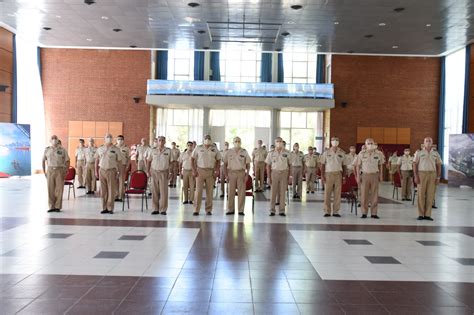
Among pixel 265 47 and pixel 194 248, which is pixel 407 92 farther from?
pixel 194 248

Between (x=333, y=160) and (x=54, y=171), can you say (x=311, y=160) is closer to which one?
(x=333, y=160)

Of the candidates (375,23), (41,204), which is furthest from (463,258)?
(375,23)

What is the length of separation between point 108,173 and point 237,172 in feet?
8.62

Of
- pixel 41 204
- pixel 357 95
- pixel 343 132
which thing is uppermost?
pixel 357 95

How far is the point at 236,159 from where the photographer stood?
377 inches

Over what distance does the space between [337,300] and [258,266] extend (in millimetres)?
1327

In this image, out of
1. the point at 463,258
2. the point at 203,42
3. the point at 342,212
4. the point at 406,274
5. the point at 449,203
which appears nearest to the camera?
the point at 406,274

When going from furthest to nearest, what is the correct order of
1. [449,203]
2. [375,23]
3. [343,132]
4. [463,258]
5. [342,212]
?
[343,132] → [375,23] → [449,203] → [342,212] → [463,258]

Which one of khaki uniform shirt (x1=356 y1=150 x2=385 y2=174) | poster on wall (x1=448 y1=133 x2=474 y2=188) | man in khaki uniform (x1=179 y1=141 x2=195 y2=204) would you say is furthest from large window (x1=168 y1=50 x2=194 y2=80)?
khaki uniform shirt (x1=356 y1=150 x2=385 y2=174)

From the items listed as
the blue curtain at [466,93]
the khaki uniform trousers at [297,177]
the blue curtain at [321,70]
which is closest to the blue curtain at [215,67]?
the blue curtain at [321,70]

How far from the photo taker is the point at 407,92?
23.2 m

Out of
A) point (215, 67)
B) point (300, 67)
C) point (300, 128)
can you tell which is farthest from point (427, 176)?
point (215, 67)

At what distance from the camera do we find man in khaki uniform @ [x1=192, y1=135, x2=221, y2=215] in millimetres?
9516

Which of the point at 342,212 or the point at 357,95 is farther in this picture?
the point at 357,95
